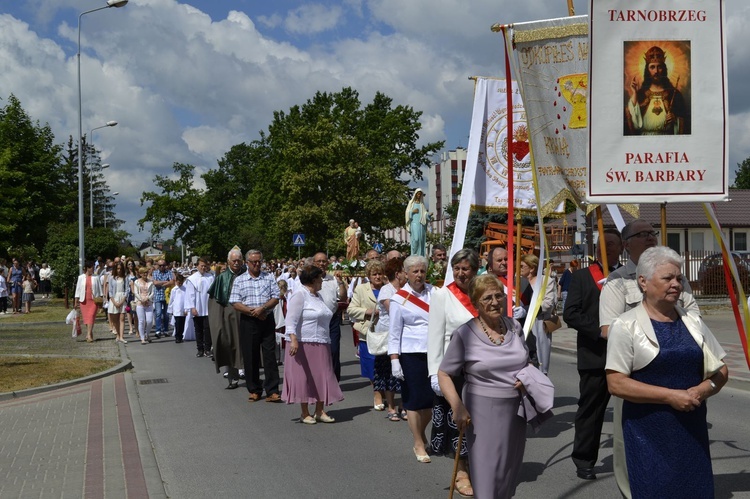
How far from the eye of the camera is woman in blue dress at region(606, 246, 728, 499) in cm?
445

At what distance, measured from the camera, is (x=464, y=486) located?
684cm

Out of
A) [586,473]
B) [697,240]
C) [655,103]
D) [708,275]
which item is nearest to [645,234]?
[655,103]

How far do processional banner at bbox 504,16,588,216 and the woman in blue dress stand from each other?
105 inches

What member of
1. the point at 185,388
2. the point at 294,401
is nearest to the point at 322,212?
the point at 185,388

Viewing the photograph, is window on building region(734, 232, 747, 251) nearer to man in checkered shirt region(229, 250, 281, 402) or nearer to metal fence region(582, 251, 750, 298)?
metal fence region(582, 251, 750, 298)

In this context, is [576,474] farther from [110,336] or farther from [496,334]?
[110,336]

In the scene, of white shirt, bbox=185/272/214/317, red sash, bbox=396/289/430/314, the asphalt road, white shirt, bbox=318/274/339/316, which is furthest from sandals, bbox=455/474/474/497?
white shirt, bbox=185/272/214/317

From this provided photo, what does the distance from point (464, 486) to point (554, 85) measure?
10.1 feet

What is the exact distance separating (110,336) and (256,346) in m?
12.7

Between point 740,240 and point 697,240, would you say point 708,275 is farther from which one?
point 740,240

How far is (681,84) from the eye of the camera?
604cm

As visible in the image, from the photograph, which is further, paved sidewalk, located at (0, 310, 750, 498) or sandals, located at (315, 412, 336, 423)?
sandals, located at (315, 412, 336, 423)

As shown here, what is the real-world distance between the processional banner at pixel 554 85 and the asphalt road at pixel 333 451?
2442 millimetres

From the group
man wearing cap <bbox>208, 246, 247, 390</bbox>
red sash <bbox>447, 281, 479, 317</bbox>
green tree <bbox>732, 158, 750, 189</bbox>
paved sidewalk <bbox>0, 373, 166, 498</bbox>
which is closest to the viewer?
red sash <bbox>447, 281, 479, 317</bbox>
